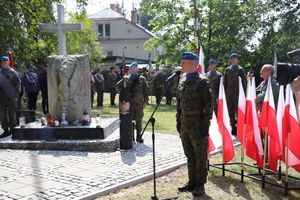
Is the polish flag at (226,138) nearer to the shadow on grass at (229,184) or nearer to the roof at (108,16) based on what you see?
the shadow on grass at (229,184)

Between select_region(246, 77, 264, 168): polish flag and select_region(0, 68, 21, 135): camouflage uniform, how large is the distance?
20.7 feet

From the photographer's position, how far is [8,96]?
34.1 ft

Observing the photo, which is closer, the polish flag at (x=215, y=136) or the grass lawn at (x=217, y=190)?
the grass lawn at (x=217, y=190)

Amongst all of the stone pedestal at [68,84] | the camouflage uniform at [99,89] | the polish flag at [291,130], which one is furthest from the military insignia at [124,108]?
the camouflage uniform at [99,89]

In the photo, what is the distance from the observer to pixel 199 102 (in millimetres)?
5836

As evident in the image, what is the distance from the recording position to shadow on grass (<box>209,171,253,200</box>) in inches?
A: 240

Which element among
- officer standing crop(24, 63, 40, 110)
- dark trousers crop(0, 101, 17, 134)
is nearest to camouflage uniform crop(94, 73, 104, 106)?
officer standing crop(24, 63, 40, 110)

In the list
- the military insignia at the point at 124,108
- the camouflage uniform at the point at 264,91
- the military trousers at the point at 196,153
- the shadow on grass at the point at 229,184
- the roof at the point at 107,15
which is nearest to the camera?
the military trousers at the point at 196,153

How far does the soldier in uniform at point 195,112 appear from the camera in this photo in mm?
5793

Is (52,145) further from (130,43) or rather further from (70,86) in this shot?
(130,43)

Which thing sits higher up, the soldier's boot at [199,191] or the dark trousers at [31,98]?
the dark trousers at [31,98]

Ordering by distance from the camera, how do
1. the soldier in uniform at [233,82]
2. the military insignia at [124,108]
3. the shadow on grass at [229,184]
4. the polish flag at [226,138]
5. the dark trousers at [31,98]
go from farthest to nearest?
the dark trousers at [31,98] → the soldier in uniform at [233,82] → the military insignia at [124,108] → the polish flag at [226,138] → the shadow on grass at [229,184]

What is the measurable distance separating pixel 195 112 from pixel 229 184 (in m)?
1.49

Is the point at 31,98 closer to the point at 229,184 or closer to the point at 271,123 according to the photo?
the point at 229,184
